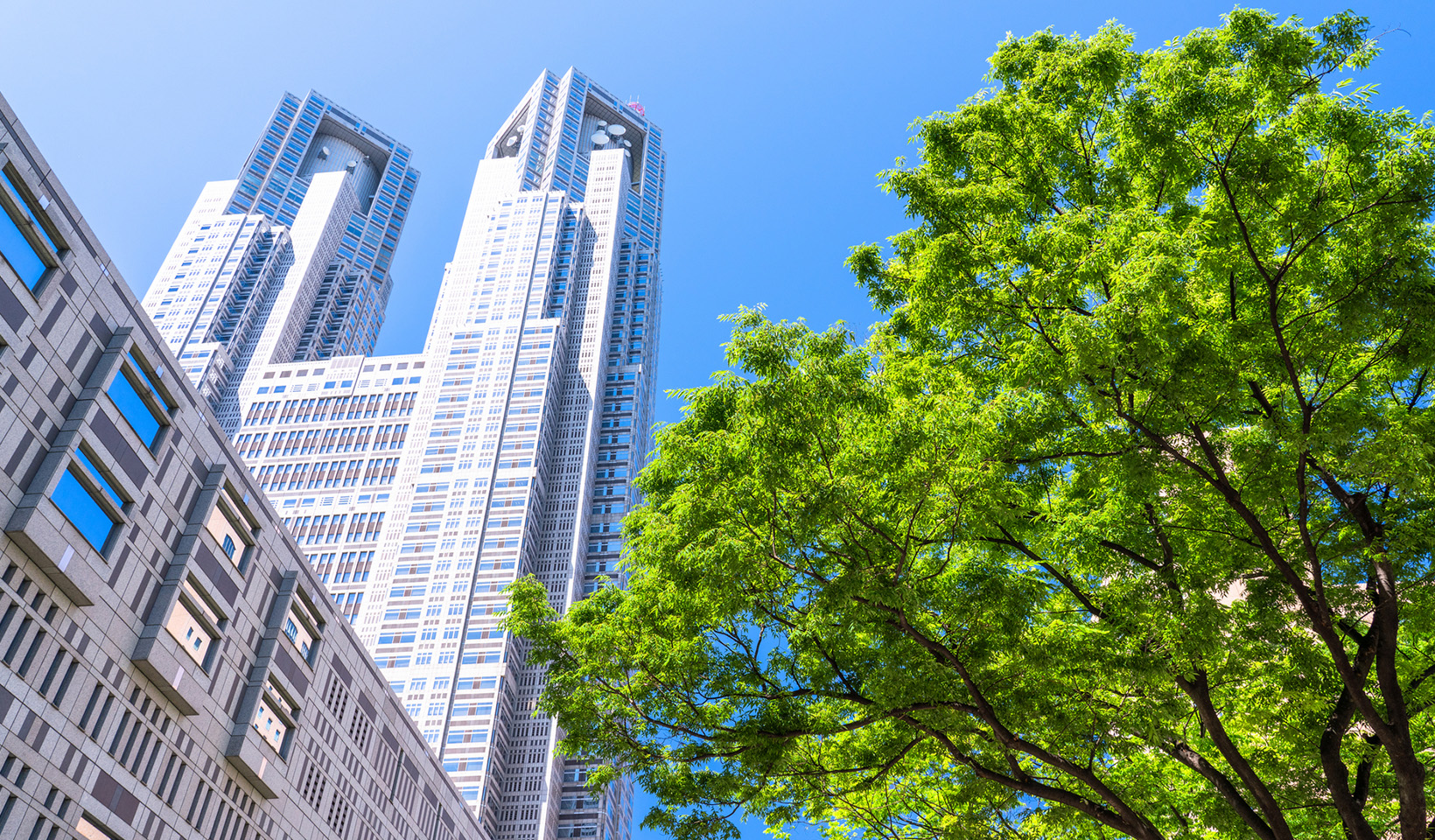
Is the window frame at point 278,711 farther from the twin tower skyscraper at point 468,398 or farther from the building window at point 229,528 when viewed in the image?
the twin tower skyscraper at point 468,398

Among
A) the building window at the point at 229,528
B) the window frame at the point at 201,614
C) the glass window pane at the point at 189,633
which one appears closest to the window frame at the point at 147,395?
the building window at the point at 229,528

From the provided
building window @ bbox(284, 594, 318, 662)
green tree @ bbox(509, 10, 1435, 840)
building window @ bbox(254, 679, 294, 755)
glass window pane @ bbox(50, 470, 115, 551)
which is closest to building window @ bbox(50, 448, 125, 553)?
glass window pane @ bbox(50, 470, 115, 551)

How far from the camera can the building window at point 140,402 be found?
100ft

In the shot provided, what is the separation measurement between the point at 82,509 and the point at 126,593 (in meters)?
3.36

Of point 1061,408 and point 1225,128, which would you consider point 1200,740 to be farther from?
point 1225,128

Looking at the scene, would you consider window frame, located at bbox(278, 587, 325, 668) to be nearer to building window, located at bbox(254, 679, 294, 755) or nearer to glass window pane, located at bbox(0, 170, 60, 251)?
building window, located at bbox(254, 679, 294, 755)

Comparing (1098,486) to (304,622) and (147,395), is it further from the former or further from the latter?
(304,622)

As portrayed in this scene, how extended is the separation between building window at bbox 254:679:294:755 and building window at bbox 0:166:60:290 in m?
17.4

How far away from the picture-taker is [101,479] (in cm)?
2923

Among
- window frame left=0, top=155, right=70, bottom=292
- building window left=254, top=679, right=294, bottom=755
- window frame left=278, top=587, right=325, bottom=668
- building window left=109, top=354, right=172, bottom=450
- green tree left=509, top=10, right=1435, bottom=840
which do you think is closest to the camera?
green tree left=509, top=10, right=1435, bottom=840

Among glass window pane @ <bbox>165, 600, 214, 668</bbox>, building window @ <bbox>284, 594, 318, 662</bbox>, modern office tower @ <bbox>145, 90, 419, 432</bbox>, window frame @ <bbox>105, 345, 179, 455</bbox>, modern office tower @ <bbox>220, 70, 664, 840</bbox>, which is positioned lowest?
glass window pane @ <bbox>165, 600, 214, 668</bbox>

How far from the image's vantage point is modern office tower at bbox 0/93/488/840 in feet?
85.7

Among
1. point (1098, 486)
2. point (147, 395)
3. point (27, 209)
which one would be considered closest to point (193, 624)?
point (147, 395)

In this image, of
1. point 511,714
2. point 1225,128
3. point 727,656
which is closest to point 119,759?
point 727,656
